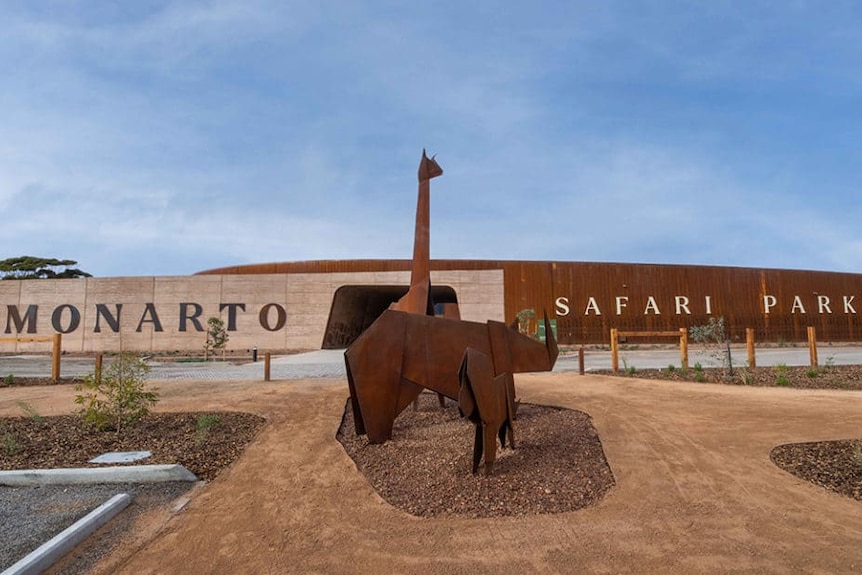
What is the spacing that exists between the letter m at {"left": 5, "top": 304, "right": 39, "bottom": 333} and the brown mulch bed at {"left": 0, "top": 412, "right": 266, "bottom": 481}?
30549mm

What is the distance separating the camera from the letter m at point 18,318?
33625mm

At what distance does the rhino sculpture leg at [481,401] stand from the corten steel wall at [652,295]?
1107 inches

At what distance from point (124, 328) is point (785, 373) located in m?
34.4

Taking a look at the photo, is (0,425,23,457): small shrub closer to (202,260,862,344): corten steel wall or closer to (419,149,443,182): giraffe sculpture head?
(419,149,443,182): giraffe sculpture head

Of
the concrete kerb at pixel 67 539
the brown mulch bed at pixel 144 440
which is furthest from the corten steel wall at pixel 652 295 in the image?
the concrete kerb at pixel 67 539

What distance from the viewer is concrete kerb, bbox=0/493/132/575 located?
368 cm

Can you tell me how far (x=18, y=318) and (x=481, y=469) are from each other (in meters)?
38.6

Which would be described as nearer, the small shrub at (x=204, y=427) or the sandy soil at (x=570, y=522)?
the sandy soil at (x=570, y=522)

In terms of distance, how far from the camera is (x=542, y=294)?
33750 millimetres

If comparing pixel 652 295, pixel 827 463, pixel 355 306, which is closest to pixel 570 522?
pixel 827 463

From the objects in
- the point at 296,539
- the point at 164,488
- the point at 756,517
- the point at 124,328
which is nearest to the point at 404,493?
the point at 296,539

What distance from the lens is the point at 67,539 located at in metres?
4.14

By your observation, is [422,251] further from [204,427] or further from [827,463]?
[827,463]

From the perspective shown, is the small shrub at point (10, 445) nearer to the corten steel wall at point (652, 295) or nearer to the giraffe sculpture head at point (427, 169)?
the giraffe sculpture head at point (427, 169)
